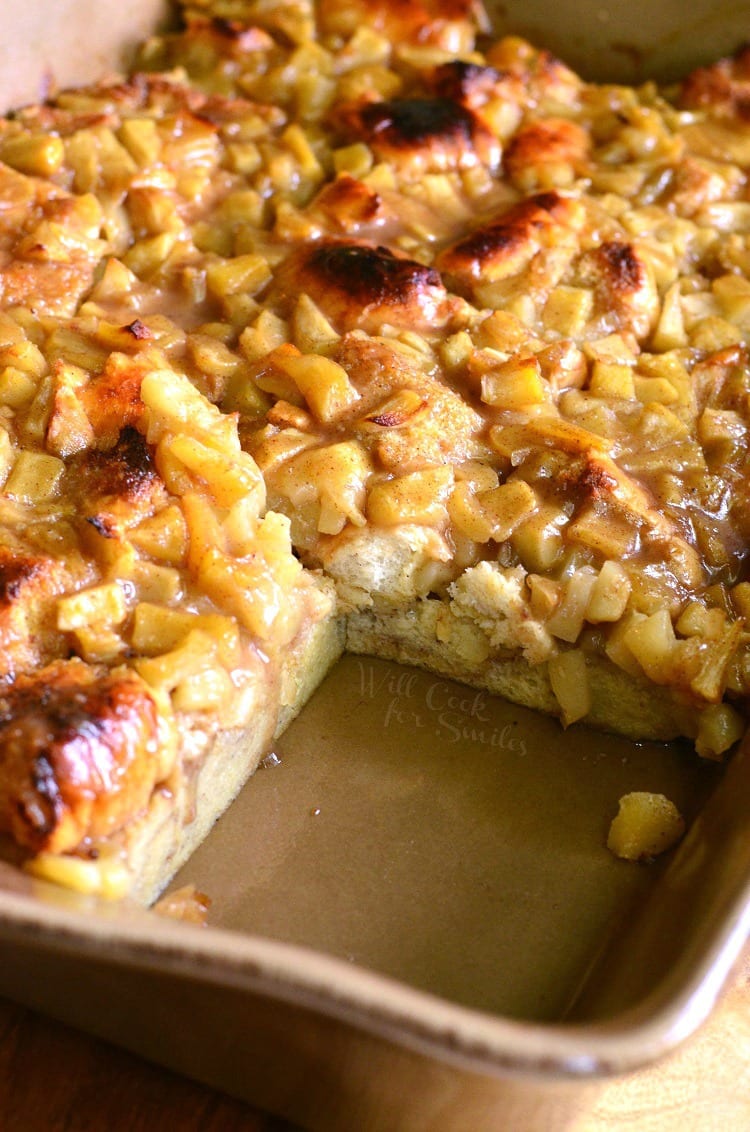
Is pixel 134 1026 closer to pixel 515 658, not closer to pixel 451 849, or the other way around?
pixel 451 849

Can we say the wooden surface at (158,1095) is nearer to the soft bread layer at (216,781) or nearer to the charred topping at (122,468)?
the soft bread layer at (216,781)

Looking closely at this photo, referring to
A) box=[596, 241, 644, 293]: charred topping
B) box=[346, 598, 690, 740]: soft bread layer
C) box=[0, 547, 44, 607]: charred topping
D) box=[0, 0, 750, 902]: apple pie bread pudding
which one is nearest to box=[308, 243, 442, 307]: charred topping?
box=[0, 0, 750, 902]: apple pie bread pudding

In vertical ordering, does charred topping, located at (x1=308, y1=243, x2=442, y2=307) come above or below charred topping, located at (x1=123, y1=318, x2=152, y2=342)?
below

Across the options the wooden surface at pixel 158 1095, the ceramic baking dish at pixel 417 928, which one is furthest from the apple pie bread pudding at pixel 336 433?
the wooden surface at pixel 158 1095

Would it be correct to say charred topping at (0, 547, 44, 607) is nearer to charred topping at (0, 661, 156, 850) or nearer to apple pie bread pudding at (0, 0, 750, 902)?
apple pie bread pudding at (0, 0, 750, 902)

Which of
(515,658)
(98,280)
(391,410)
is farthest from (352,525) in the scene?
Answer: (98,280)
